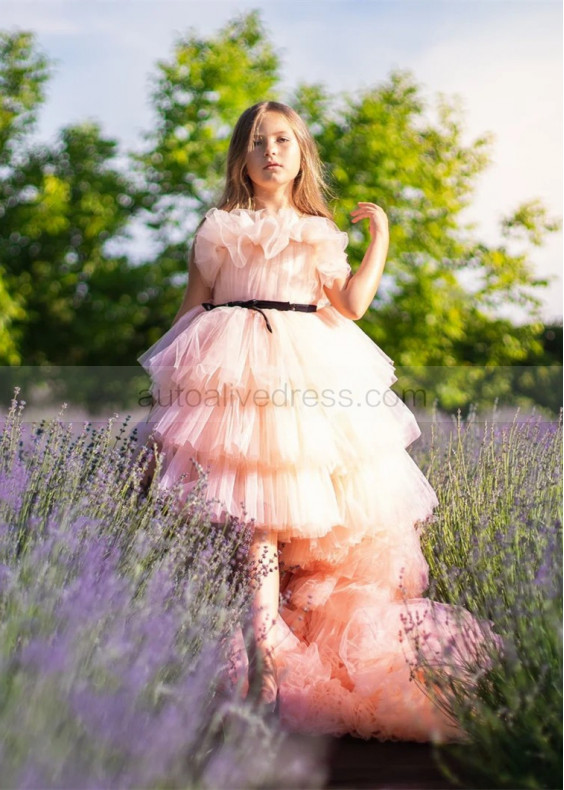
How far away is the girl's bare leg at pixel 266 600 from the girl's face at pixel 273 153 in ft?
3.70

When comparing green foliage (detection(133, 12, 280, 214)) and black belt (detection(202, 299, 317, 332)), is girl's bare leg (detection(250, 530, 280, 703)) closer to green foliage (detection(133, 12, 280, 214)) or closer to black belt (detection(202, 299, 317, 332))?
black belt (detection(202, 299, 317, 332))

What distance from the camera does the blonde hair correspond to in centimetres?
293

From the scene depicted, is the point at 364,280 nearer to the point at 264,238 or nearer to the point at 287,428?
the point at 264,238

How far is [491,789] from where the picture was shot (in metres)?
1.82

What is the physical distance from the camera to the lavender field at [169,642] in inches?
55.3

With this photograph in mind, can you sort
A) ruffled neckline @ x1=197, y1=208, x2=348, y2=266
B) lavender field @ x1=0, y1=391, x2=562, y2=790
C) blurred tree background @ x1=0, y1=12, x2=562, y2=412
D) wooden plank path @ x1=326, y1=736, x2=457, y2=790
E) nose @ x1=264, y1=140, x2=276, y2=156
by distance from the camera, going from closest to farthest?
lavender field @ x1=0, y1=391, x2=562, y2=790 → wooden plank path @ x1=326, y1=736, x2=457, y2=790 → ruffled neckline @ x1=197, y1=208, x2=348, y2=266 → nose @ x1=264, y1=140, x2=276, y2=156 → blurred tree background @ x1=0, y1=12, x2=562, y2=412

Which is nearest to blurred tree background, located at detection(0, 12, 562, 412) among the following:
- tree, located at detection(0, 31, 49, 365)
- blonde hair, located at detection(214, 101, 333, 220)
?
tree, located at detection(0, 31, 49, 365)

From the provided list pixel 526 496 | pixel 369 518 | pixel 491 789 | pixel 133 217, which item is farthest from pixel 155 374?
pixel 133 217

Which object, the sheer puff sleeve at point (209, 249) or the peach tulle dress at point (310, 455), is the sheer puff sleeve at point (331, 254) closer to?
the peach tulle dress at point (310, 455)

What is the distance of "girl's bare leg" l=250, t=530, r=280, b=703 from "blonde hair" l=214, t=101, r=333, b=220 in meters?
1.10

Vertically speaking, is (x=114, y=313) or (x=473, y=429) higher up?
(x=114, y=313)

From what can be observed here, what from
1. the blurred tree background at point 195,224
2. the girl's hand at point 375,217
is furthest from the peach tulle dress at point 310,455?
the blurred tree background at point 195,224

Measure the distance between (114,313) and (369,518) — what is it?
10.2 meters

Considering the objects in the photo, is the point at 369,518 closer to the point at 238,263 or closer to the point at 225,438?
the point at 225,438
